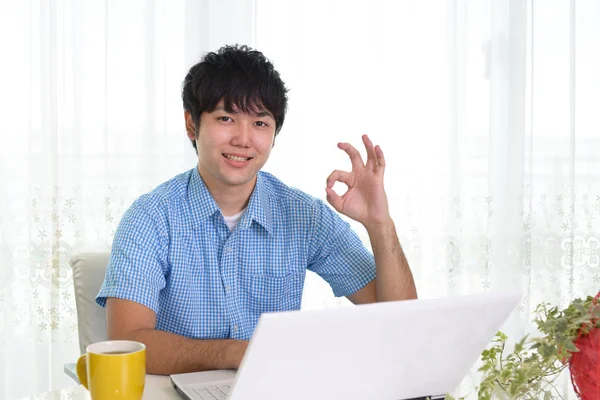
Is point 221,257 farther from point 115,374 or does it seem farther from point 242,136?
point 115,374

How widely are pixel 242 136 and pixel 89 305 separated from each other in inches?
20.1

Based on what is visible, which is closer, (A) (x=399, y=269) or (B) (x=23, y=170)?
(A) (x=399, y=269)

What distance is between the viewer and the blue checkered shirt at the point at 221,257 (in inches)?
61.2

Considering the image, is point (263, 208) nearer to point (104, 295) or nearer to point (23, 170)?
→ point (104, 295)

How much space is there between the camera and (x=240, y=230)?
67.5 inches

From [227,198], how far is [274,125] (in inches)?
8.3

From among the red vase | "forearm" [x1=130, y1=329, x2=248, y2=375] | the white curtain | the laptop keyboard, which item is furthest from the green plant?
the white curtain

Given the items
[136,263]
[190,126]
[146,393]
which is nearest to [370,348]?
[146,393]

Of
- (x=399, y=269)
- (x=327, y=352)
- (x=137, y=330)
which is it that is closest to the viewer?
(x=327, y=352)

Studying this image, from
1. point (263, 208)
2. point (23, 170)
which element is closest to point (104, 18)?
point (23, 170)

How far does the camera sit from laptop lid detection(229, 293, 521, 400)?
0.83 meters

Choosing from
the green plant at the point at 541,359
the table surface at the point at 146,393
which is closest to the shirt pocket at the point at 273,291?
the table surface at the point at 146,393

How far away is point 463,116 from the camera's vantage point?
2625mm

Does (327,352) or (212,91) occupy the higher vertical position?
(212,91)
